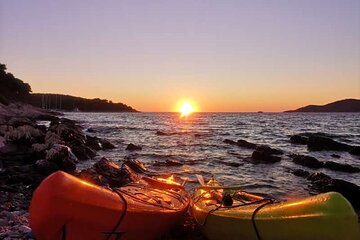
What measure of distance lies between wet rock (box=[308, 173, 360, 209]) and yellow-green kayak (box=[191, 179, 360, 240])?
5879mm

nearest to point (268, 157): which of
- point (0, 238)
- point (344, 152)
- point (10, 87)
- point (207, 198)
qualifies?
point (344, 152)

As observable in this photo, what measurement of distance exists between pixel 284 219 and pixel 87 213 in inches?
122

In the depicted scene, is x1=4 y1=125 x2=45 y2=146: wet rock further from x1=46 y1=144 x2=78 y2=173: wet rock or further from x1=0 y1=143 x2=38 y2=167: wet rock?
x1=46 y1=144 x2=78 y2=173: wet rock

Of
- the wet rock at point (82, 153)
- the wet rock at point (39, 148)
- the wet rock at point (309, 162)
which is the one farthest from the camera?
the wet rock at point (309, 162)

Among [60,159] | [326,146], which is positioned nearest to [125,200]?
[60,159]

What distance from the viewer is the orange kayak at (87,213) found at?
555cm

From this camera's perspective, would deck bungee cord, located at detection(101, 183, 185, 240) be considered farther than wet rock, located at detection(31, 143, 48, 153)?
No

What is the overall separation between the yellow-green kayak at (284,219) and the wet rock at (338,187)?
5.88 meters

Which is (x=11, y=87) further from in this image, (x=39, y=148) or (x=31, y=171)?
(x=31, y=171)

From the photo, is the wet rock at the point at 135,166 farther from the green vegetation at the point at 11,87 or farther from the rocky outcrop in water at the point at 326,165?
the green vegetation at the point at 11,87

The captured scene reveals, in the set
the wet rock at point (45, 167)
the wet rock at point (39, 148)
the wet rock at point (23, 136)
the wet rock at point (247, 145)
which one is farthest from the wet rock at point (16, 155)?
the wet rock at point (247, 145)

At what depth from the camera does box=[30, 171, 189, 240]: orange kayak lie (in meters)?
5.55

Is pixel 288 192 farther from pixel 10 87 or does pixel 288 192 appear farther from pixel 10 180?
pixel 10 87

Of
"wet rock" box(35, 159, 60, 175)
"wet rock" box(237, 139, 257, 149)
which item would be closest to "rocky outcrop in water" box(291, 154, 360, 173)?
"wet rock" box(237, 139, 257, 149)
